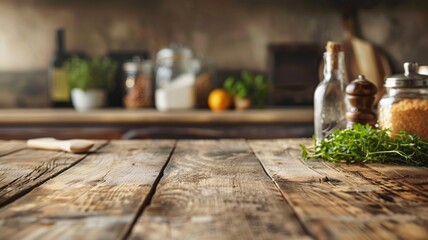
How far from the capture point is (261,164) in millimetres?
1139

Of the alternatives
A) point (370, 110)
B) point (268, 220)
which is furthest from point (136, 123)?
point (268, 220)

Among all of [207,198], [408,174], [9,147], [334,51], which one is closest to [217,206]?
[207,198]

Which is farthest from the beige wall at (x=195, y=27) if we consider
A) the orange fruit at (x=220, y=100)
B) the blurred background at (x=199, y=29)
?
the orange fruit at (x=220, y=100)

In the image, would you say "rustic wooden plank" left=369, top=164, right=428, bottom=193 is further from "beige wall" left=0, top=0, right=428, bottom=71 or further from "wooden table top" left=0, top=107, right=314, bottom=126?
"beige wall" left=0, top=0, right=428, bottom=71

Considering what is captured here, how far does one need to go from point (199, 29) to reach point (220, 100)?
1.93ft

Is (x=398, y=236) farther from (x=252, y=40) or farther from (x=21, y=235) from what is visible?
(x=252, y=40)

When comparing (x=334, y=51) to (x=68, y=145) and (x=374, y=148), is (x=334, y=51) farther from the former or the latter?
(x=68, y=145)

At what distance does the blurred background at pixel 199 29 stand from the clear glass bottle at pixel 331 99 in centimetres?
187

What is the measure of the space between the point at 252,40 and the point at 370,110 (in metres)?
2.04

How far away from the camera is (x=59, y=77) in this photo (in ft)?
10.4

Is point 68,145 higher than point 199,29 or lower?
lower

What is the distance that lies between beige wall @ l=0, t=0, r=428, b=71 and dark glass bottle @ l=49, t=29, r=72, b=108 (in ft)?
0.23

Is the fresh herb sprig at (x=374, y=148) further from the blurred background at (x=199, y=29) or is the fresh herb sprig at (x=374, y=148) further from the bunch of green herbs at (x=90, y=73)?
the blurred background at (x=199, y=29)

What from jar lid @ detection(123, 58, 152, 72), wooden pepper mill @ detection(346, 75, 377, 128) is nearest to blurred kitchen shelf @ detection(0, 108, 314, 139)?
jar lid @ detection(123, 58, 152, 72)
